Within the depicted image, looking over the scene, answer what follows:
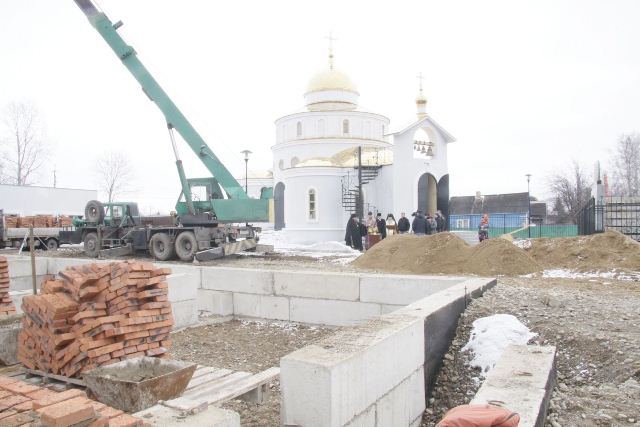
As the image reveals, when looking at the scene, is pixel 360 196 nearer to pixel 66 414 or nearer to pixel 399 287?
pixel 399 287

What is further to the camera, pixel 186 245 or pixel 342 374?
pixel 186 245

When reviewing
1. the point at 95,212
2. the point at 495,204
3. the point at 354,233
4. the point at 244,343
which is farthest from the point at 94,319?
the point at 495,204

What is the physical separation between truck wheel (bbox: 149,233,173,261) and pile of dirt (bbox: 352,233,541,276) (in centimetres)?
626

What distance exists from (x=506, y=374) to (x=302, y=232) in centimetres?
2197

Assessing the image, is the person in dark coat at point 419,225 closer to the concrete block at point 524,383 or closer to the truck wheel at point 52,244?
the concrete block at point 524,383

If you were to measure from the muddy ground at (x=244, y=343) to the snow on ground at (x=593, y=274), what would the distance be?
596 centimetres

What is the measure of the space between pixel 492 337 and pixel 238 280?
5.38m

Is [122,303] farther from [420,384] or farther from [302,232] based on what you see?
[302,232]

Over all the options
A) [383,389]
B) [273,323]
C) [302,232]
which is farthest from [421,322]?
Result: [302,232]

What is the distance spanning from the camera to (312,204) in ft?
85.4

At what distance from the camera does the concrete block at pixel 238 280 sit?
9.46m

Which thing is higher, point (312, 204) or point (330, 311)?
point (312, 204)

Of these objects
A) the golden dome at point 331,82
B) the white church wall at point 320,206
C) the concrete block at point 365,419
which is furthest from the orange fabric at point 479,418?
the golden dome at point 331,82

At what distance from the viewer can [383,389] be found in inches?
172
